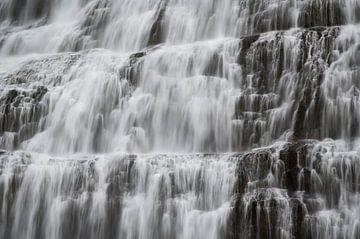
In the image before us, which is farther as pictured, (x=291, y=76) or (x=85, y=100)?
(x=85, y=100)

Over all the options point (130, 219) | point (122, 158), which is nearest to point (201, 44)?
point (122, 158)

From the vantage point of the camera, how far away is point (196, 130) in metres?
17.3

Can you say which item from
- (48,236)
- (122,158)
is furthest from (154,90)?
(48,236)

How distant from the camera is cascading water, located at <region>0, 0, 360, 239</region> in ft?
47.6

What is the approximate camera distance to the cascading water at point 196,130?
14.5 meters

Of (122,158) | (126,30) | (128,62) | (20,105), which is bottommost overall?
(122,158)

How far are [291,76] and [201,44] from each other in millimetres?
3689

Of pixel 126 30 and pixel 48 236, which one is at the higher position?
pixel 126 30

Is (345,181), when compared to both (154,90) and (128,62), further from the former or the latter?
(128,62)

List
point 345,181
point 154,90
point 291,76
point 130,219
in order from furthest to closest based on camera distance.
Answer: point 154,90
point 291,76
point 130,219
point 345,181

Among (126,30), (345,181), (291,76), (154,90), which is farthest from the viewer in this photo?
(126,30)

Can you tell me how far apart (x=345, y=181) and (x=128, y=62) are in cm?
847

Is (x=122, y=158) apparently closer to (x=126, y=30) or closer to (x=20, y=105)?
(x=20, y=105)

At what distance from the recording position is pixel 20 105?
1950cm
